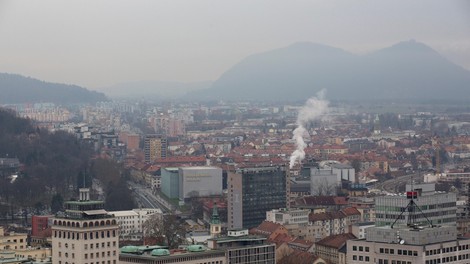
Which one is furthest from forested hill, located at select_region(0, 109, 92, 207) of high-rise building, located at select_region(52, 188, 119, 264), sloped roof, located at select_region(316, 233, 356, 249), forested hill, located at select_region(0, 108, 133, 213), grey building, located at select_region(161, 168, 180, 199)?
high-rise building, located at select_region(52, 188, 119, 264)

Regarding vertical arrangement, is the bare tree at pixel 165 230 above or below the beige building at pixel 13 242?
below

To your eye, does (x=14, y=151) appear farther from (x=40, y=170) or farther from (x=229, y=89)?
(x=229, y=89)

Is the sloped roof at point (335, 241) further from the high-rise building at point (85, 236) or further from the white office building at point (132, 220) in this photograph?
the high-rise building at point (85, 236)

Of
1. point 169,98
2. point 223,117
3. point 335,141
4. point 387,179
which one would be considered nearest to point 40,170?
point 387,179

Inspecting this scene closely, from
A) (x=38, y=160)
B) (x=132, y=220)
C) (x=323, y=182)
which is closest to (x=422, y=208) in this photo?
(x=132, y=220)

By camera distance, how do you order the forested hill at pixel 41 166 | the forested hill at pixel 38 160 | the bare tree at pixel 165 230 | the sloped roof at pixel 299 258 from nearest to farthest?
the sloped roof at pixel 299 258, the bare tree at pixel 165 230, the forested hill at pixel 41 166, the forested hill at pixel 38 160

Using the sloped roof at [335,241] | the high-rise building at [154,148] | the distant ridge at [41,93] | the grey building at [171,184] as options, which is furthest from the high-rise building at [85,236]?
the distant ridge at [41,93]
